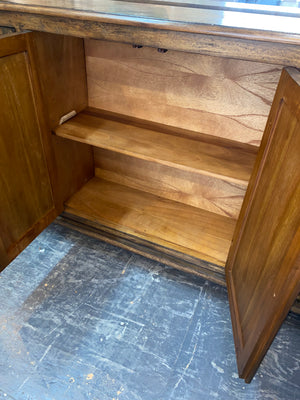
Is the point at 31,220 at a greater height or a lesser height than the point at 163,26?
lesser

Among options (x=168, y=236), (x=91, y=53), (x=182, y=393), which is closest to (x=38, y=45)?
(x=91, y=53)

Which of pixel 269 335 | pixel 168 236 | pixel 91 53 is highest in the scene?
pixel 91 53

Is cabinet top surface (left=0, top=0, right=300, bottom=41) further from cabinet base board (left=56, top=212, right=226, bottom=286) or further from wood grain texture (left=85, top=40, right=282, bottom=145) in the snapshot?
cabinet base board (left=56, top=212, right=226, bottom=286)

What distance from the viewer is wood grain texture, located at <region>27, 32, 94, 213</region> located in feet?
3.58

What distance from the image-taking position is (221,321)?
3.98 ft

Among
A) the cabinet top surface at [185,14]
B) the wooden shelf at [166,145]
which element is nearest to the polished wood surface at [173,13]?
the cabinet top surface at [185,14]

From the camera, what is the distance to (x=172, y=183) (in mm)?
1561

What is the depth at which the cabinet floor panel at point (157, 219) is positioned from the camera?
1379 millimetres

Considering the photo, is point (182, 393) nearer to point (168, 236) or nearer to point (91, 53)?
point (168, 236)

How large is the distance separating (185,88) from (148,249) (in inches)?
29.4

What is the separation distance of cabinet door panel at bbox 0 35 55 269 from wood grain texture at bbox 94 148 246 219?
45cm

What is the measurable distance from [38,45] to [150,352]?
1.19m

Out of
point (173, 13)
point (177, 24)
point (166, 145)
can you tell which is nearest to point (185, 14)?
point (173, 13)

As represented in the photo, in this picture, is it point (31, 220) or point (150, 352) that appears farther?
point (31, 220)
